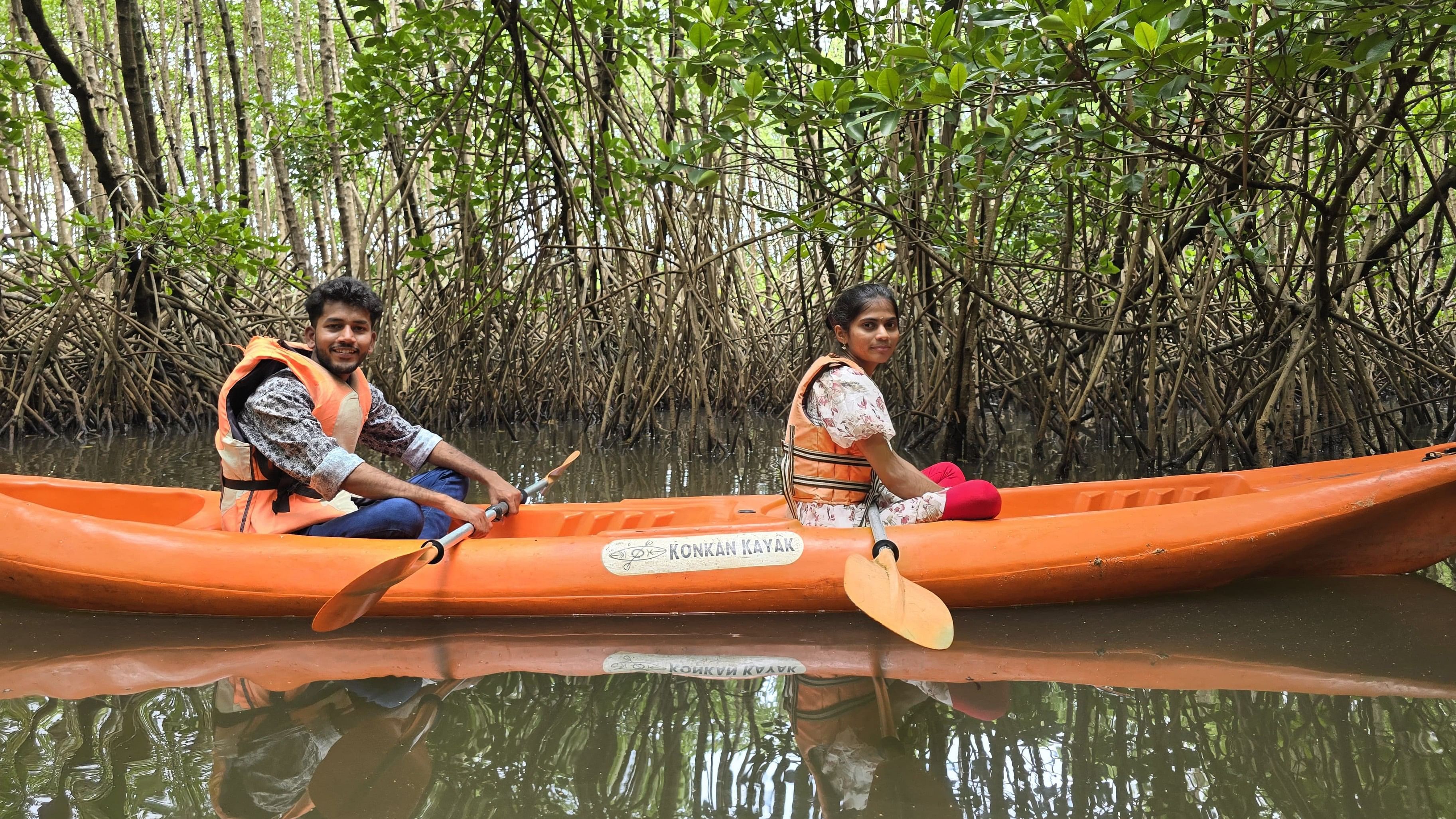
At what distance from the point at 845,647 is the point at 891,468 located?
45 cm

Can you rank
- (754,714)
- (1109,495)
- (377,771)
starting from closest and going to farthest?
(377,771) → (754,714) → (1109,495)

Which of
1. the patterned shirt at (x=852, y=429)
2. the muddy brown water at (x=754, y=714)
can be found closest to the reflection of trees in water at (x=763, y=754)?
the muddy brown water at (x=754, y=714)

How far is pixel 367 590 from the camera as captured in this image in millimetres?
2188

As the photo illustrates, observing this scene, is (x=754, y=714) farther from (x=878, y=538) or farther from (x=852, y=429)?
(x=852, y=429)

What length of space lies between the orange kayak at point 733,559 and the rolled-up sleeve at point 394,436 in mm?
459

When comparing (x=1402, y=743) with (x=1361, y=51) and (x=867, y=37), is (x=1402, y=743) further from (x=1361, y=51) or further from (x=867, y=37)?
(x=867, y=37)

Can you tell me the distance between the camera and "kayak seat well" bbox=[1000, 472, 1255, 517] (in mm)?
2857

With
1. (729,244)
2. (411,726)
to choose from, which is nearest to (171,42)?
(729,244)

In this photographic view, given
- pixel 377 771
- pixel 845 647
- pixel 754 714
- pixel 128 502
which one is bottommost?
pixel 377 771

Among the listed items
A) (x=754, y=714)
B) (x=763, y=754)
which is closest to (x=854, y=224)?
(x=754, y=714)

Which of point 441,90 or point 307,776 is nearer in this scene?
point 307,776

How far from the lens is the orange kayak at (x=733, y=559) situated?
231 cm

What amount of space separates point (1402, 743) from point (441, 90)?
4.81m

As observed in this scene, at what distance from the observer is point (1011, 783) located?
4.83 ft
